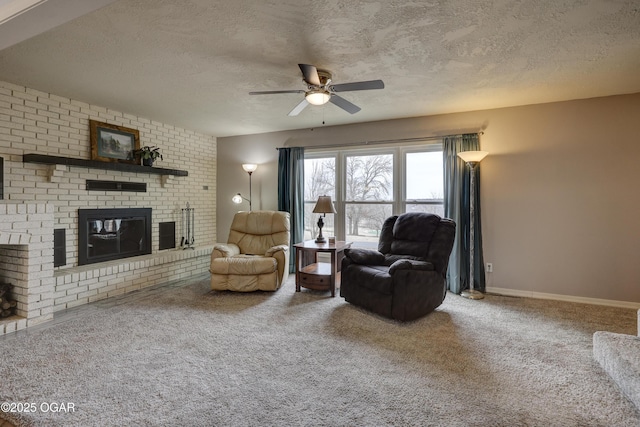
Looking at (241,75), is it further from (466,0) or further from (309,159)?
(309,159)

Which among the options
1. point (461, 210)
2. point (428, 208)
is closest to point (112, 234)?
point (428, 208)

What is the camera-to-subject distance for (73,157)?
12.1 feet

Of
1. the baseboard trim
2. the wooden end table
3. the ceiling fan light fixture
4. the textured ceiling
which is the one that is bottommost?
the baseboard trim

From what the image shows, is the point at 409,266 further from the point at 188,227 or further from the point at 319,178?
the point at 188,227

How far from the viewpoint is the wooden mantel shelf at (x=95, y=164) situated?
10.6ft

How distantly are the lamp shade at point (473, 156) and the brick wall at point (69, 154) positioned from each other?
416 centimetres

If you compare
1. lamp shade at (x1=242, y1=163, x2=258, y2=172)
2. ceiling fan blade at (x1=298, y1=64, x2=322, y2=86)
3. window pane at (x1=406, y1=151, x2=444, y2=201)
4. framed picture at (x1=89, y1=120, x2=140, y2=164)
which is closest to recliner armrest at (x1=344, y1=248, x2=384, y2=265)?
window pane at (x1=406, y1=151, x2=444, y2=201)

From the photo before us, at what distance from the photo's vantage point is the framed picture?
3.87 meters

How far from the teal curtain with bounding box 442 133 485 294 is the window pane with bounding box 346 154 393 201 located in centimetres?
85

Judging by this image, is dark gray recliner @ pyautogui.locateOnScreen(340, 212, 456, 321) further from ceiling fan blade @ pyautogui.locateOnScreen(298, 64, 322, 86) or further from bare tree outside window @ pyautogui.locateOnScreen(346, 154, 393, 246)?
ceiling fan blade @ pyautogui.locateOnScreen(298, 64, 322, 86)

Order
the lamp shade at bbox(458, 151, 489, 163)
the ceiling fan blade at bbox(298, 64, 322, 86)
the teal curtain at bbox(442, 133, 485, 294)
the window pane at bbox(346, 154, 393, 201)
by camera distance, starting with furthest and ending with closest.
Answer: the window pane at bbox(346, 154, 393, 201) → the teal curtain at bbox(442, 133, 485, 294) → the lamp shade at bbox(458, 151, 489, 163) → the ceiling fan blade at bbox(298, 64, 322, 86)

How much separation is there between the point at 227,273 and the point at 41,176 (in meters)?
2.27

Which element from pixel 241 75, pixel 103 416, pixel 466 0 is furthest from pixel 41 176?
pixel 466 0

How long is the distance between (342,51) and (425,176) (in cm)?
249
